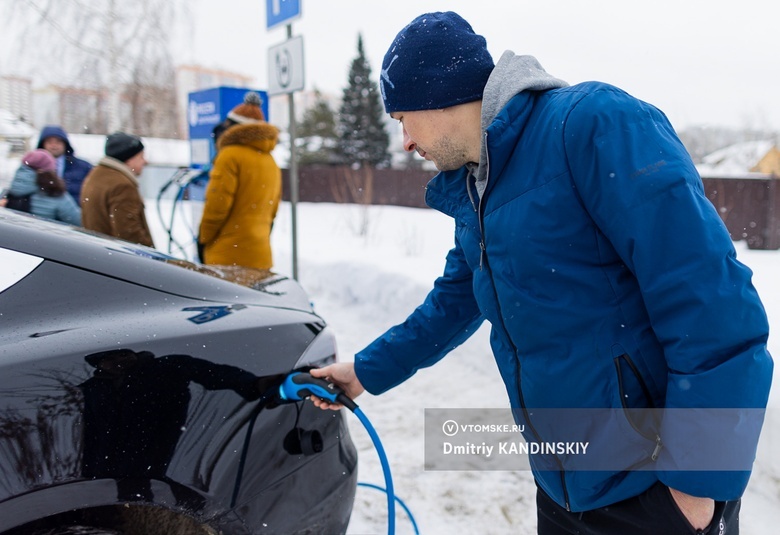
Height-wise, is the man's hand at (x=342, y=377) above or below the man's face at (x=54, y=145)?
below

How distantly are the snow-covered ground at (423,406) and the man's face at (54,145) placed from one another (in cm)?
285

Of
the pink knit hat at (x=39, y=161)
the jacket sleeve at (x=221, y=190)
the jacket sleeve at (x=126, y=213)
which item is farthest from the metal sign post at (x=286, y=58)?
the pink knit hat at (x=39, y=161)

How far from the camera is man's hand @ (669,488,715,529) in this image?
116 centimetres

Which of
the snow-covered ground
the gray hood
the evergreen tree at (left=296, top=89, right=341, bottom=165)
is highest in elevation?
Result: the gray hood

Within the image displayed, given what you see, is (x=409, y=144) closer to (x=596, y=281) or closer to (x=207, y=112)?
(x=596, y=281)

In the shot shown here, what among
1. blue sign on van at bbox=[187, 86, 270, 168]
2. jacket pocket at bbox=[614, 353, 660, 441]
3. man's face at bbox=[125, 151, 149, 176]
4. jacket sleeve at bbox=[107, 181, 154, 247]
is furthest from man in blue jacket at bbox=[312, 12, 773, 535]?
blue sign on van at bbox=[187, 86, 270, 168]

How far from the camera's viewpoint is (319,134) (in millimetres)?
31938

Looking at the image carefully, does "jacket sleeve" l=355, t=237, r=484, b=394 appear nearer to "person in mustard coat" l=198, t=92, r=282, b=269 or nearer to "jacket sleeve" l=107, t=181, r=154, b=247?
"person in mustard coat" l=198, t=92, r=282, b=269

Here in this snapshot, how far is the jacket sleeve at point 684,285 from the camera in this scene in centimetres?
105

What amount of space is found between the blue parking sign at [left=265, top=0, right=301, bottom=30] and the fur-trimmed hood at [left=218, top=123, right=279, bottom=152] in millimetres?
1212

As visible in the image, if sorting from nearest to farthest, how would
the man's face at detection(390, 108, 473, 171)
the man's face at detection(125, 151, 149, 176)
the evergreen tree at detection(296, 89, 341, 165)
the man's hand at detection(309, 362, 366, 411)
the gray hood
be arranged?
the gray hood, the man's face at detection(390, 108, 473, 171), the man's hand at detection(309, 362, 366, 411), the man's face at detection(125, 151, 149, 176), the evergreen tree at detection(296, 89, 341, 165)

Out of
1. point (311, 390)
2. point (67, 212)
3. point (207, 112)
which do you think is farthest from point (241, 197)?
point (207, 112)

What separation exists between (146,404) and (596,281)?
3.50ft

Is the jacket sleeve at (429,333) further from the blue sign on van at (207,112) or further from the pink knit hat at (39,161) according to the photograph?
the blue sign on van at (207,112)
